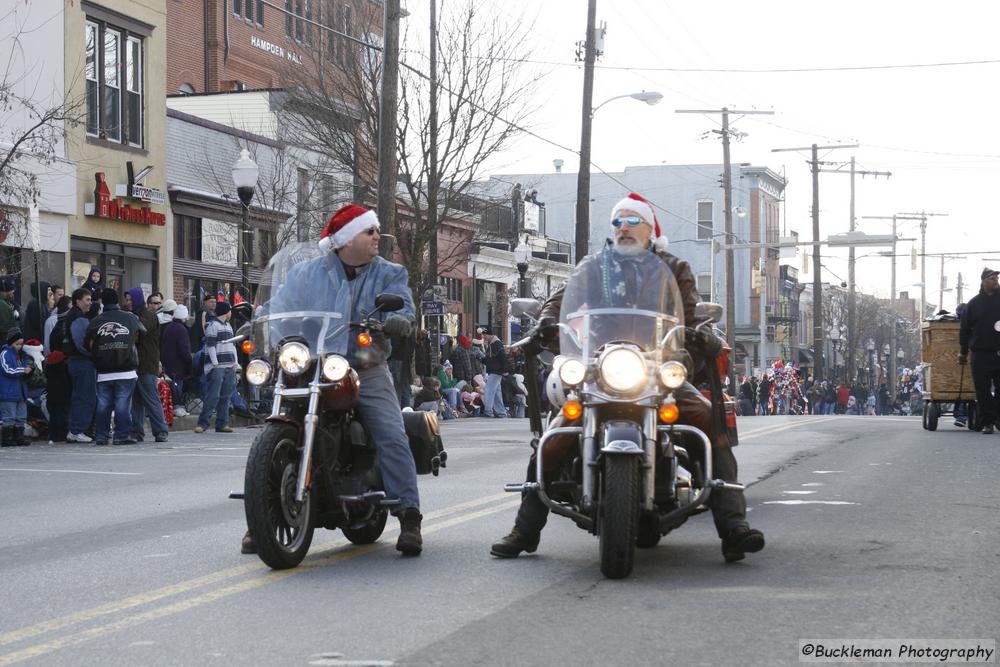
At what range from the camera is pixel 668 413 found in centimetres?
680

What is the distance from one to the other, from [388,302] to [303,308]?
0.43m

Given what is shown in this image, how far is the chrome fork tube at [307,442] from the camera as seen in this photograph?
22.8 feet

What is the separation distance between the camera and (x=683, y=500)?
7055mm

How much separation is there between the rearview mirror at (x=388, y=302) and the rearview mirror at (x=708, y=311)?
1.47m

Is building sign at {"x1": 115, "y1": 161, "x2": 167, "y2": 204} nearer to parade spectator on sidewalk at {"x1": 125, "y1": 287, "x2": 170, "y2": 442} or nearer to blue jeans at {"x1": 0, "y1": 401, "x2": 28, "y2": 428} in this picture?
parade spectator on sidewalk at {"x1": 125, "y1": 287, "x2": 170, "y2": 442}

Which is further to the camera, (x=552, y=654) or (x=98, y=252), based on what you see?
(x=98, y=252)

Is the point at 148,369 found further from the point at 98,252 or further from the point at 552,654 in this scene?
the point at 552,654

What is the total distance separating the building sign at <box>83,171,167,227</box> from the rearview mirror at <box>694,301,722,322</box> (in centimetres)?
2173

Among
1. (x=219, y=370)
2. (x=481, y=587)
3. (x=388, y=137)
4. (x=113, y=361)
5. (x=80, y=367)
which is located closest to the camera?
(x=481, y=587)

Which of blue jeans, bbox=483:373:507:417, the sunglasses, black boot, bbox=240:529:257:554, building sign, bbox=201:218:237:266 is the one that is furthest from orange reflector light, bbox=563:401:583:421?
building sign, bbox=201:218:237:266

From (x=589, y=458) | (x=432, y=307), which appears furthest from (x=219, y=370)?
(x=589, y=458)

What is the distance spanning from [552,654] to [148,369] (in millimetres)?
14099

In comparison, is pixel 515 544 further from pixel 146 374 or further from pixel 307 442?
pixel 146 374

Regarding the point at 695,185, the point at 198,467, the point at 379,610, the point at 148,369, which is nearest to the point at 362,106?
the point at 148,369
